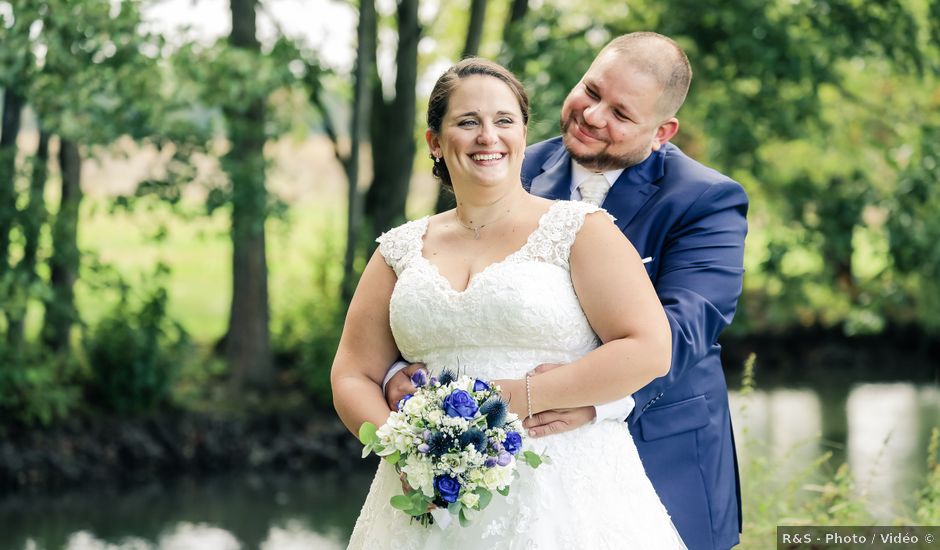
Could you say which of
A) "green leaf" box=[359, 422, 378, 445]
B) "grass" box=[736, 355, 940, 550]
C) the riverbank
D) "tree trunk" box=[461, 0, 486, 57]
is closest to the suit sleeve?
"green leaf" box=[359, 422, 378, 445]

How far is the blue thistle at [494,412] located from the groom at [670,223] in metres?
0.65

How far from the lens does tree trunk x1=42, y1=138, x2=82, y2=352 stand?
10.5 metres

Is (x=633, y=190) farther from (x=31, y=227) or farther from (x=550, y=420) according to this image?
(x=31, y=227)

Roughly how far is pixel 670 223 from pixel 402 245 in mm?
827

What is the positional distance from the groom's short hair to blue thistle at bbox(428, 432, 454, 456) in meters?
→ 1.41

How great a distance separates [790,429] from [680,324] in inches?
380

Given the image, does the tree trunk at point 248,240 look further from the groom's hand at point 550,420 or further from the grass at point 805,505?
the groom's hand at point 550,420

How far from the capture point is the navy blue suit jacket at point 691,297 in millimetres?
3543

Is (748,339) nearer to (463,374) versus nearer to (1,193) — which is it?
(1,193)

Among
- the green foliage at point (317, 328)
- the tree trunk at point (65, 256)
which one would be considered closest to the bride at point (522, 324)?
the tree trunk at point (65, 256)

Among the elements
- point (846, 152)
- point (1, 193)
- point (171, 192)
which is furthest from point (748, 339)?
point (1, 193)

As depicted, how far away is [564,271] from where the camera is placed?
3.13 m

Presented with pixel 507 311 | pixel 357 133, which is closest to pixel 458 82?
pixel 507 311

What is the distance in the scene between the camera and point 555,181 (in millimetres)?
3896
